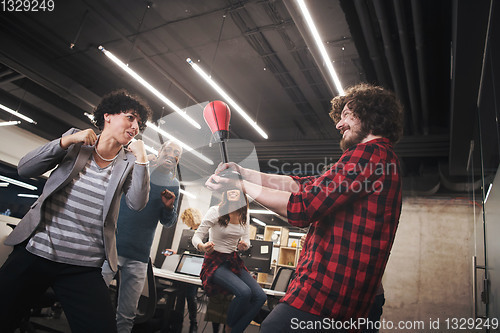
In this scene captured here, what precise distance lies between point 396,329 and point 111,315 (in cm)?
629

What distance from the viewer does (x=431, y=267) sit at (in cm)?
605

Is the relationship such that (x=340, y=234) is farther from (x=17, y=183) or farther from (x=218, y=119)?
(x=17, y=183)

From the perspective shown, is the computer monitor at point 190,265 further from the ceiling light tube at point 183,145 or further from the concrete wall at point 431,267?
the concrete wall at point 431,267

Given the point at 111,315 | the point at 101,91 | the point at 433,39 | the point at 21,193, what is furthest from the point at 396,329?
the point at 21,193

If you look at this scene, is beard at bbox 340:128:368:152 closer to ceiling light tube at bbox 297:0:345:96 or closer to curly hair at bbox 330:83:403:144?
curly hair at bbox 330:83:403:144

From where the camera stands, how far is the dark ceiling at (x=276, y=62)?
13.1 ft

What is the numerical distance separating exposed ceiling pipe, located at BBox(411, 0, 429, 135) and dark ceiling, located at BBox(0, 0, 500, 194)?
0.7 inches

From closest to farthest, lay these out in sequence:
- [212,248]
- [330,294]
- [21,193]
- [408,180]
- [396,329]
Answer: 1. [330,294]
2. [212,248]
3. [396,329]
4. [408,180]
5. [21,193]

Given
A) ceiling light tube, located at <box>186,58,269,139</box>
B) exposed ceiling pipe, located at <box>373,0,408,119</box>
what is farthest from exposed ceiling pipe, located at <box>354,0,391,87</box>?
ceiling light tube, located at <box>186,58,269,139</box>

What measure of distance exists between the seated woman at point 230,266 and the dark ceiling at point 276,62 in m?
2.47

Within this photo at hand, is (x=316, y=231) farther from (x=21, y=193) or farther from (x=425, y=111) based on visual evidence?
(x=21, y=193)

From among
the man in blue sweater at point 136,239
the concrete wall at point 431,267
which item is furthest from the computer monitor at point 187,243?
the concrete wall at point 431,267

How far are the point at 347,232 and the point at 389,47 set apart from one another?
4064 mm

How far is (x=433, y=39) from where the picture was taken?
443 centimetres
